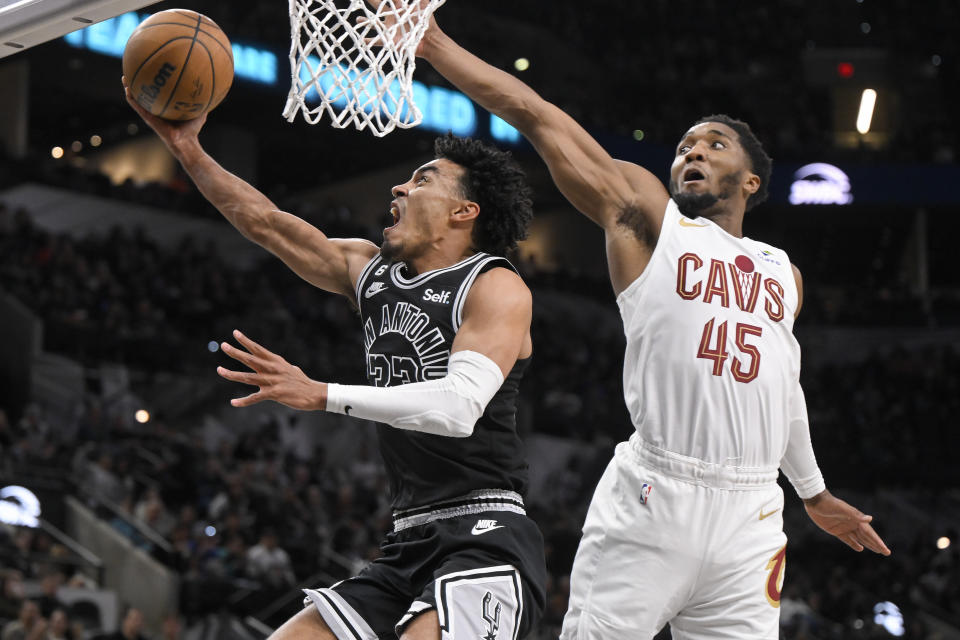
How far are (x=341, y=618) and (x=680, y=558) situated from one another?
3.37 ft

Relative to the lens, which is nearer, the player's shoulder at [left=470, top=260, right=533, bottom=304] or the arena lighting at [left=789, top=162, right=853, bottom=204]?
the player's shoulder at [left=470, top=260, right=533, bottom=304]

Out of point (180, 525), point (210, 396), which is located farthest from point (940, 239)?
point (180, 525)

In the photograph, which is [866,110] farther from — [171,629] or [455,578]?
[455,578]

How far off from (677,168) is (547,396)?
14.7 metres

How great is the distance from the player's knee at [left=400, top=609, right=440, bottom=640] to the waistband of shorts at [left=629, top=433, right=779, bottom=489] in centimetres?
86

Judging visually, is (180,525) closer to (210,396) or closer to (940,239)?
(210,396)

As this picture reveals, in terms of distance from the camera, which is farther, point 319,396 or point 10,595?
point 10,595

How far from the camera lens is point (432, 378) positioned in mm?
3617

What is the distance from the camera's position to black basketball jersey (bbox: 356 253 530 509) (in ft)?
11.8

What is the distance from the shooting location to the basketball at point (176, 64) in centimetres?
413

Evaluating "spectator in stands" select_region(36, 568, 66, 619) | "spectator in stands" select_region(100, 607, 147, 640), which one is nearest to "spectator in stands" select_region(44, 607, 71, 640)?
"spectator in stands" select_region(100, 607, 147, 640)

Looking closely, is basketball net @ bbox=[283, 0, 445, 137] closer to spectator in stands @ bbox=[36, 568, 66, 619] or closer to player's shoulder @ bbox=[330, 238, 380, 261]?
player's shoulder @ bbox=[330, 238, 380, 261]

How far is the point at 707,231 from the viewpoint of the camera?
3.91 meters

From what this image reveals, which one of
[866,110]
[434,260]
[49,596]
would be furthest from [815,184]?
[434,260]
